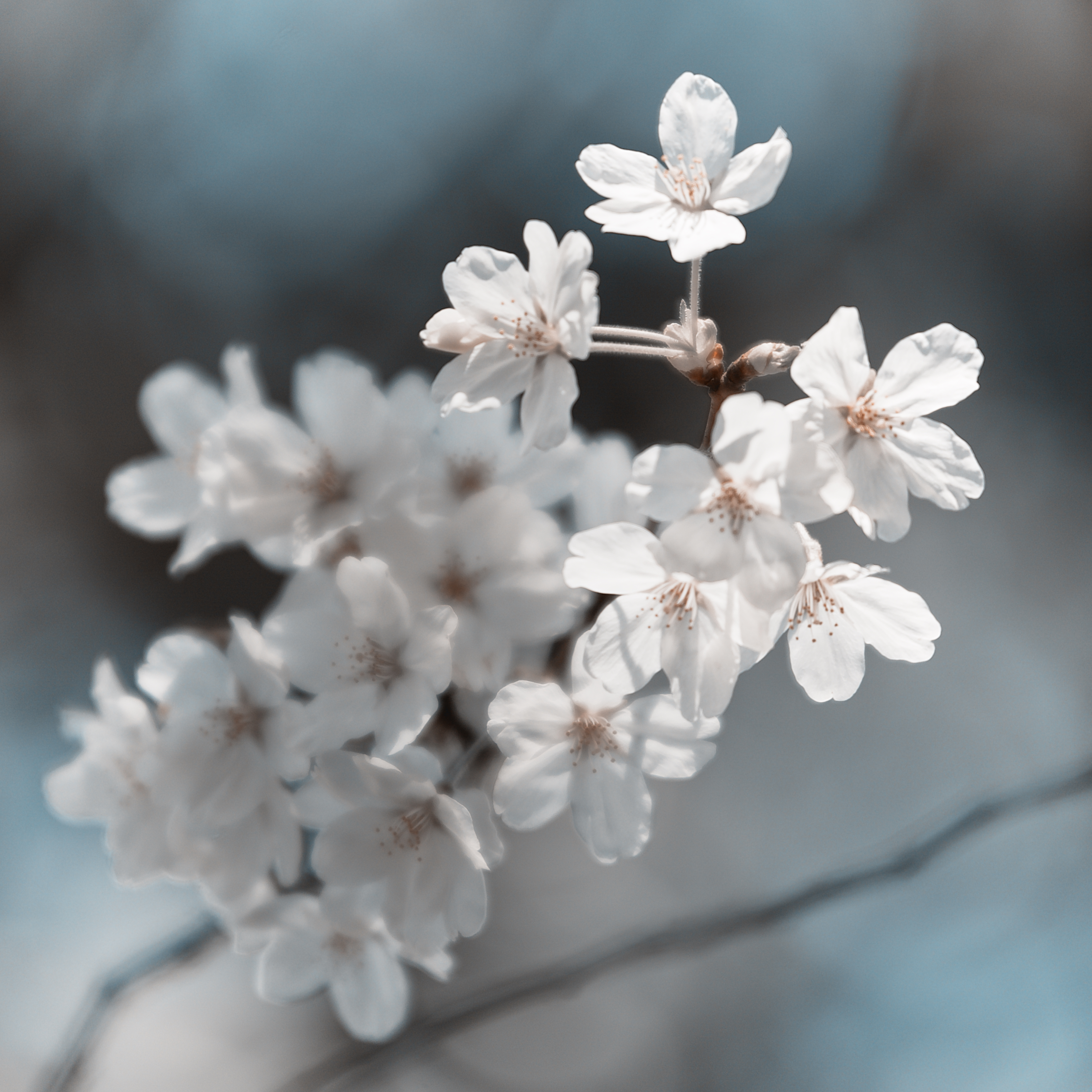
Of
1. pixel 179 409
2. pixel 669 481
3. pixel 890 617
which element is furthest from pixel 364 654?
pixel 179 409

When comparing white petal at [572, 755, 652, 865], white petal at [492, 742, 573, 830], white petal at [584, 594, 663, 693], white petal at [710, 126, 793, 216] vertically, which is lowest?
white petal at [572, 755, 652, 865]

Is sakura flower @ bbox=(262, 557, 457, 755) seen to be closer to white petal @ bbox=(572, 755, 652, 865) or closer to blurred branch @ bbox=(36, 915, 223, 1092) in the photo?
white petal @ bbox=(572, 755, 652, 865)

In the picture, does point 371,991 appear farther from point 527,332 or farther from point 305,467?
point 527,332

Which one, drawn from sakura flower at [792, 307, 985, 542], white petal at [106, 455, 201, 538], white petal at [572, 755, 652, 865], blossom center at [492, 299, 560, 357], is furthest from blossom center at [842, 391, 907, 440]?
white petal at [106, 455, 201, 538]

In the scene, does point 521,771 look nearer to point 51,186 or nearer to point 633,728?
point 633,728

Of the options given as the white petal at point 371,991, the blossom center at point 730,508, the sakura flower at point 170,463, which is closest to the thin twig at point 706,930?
the white petal at point 371,991
